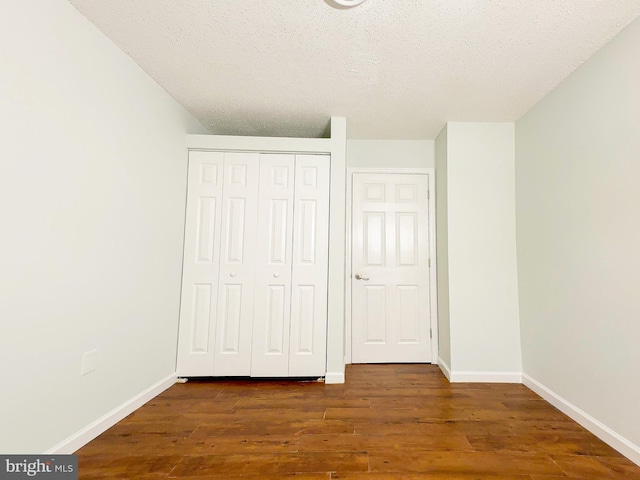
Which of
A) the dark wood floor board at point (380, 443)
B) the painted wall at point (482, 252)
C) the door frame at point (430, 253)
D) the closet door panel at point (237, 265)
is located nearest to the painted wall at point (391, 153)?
the door frame at point (430, 253)

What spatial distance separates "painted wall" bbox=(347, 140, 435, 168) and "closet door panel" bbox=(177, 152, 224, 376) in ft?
4.84

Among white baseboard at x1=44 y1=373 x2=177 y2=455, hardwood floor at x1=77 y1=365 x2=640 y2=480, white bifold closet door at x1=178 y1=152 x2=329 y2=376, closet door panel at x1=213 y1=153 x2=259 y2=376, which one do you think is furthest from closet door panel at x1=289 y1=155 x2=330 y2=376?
white baseboard at x1=44 y1=373 x2=177 y2=455

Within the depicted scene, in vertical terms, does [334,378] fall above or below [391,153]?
below

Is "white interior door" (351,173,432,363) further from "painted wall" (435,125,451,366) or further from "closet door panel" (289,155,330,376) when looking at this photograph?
"closet door panel" (289,155,330,376)

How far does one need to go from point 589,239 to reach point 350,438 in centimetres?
199

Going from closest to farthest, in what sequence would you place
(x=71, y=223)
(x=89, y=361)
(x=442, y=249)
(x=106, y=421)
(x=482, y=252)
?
(x=71, y=223)
(x=89, y=361)
(x=106, y=421)
(x=482, y=252)
(x=442, y=249)

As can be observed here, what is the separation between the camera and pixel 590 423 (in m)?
1.82

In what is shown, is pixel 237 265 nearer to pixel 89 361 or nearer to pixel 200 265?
pixel 200 265

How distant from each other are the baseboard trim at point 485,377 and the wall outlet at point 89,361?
2.75 m

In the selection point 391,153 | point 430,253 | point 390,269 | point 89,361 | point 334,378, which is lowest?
Answer: point 334,378

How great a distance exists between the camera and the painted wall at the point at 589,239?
1.62 metres

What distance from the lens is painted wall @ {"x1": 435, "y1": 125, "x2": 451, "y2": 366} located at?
2.80m

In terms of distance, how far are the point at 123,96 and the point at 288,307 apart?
2012mm

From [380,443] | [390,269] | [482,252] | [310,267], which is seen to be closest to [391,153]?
[390,269]
